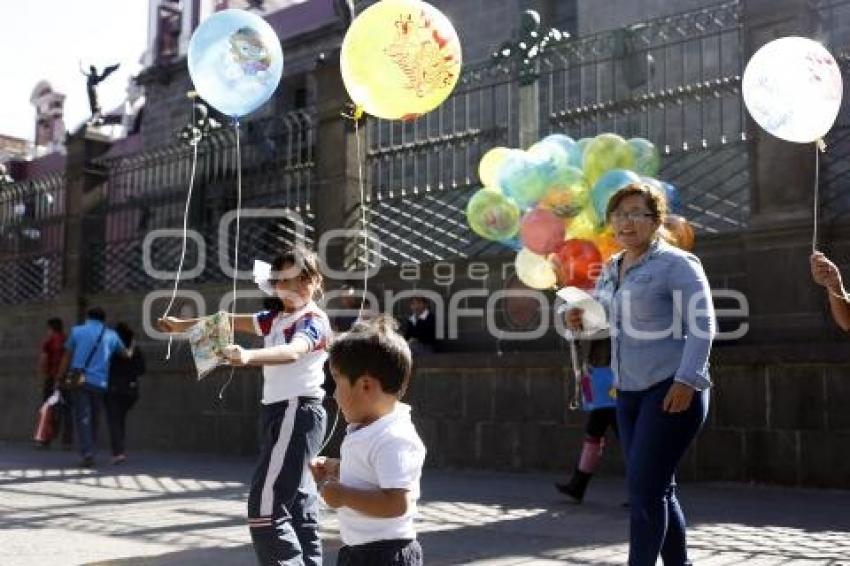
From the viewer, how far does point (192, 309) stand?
13039 mm

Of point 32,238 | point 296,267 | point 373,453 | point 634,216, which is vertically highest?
point 32,238

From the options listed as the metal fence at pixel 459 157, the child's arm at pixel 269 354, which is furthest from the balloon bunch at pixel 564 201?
the child's arm at pixel 269 354

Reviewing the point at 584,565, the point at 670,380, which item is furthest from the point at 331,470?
the point at 584,565

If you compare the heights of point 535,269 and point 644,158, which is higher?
point 644,158

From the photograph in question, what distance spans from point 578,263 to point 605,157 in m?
1.04

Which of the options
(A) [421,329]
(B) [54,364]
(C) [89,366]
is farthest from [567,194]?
(B) [54,364]

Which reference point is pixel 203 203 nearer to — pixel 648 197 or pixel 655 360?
pixel 648 197

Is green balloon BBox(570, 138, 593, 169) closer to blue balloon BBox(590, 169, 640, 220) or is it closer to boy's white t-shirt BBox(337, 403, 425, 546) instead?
blue balloon BBox(590, 169, 640, 220)

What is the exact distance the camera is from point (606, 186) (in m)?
7.67

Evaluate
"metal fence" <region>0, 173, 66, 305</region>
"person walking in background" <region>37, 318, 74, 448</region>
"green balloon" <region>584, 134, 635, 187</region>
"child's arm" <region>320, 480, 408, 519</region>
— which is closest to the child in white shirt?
"child's arm" <region>320, 480, 408, 519</region>

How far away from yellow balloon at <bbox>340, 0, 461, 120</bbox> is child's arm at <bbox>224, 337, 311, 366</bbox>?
2.53 meters

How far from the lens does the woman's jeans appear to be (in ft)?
12.9

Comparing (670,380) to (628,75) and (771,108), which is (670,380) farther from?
(628,75)

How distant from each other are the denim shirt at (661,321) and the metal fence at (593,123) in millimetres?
4856
